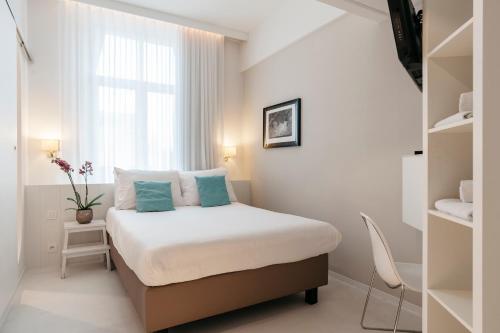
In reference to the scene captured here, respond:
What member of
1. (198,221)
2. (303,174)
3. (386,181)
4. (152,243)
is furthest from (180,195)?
(386,181)

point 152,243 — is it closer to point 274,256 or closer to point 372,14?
point 274,256

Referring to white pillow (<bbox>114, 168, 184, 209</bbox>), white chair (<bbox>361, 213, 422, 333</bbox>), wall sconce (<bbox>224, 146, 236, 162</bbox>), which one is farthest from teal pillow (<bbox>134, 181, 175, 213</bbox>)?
white chair (<bbox>361, 213, 422, 333</bbox>)

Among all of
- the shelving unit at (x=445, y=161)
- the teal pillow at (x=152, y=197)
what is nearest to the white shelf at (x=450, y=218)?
the shelving unit at (x=445, y=161)

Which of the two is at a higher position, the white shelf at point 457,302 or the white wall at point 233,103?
the white wall at point 233,103

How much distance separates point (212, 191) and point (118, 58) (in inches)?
81.0

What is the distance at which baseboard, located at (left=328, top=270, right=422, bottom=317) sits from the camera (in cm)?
231

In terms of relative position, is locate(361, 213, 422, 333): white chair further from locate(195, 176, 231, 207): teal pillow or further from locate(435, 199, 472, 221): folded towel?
locate(195, 176, 231, 207): teal pillow

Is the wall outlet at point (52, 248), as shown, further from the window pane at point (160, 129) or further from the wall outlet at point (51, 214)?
the window pane at point (160, 129)

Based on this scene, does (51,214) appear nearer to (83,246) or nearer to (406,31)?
(83,246)

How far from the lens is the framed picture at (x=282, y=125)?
141 inches

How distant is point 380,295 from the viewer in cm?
258

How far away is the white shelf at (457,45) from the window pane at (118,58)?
11.6 feet

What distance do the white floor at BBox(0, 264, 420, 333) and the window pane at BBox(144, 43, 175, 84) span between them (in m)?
2.61

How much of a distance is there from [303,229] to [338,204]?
851 mm
